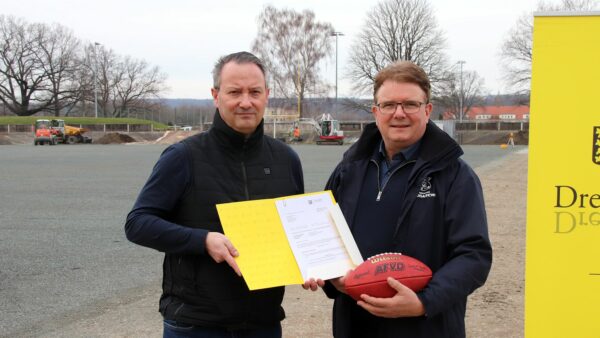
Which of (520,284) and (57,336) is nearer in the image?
(57,336)

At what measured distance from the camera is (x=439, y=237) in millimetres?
2381

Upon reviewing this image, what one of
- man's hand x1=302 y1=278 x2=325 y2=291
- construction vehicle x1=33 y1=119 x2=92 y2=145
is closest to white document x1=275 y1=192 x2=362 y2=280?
man's hand x1=302 y1=278 x2=325 y2=291

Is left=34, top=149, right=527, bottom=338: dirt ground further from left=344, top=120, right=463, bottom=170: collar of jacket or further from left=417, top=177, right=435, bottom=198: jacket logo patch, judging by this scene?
left=417, top=177, right=435, bottom=198: jacket logo patch

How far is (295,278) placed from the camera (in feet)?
8.04

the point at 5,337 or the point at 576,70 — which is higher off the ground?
the point at 576,70

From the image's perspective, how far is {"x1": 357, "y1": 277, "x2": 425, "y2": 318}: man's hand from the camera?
2.20m

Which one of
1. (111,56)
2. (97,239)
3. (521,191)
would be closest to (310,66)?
(111,56)

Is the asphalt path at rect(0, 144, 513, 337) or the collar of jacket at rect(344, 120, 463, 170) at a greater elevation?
the collar of jacket at rect(344, 120, 463, 170)

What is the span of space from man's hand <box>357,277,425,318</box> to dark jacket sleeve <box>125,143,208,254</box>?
2.44ft

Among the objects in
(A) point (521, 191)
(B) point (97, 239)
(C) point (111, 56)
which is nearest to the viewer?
(B) point (97, 239)

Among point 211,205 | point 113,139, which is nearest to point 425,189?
point 211,205

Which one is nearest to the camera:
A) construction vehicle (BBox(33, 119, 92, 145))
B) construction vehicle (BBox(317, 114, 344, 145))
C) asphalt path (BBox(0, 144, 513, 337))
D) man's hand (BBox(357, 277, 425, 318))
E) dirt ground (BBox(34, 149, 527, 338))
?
man's hand (BBox(357, 277, 425, 318))

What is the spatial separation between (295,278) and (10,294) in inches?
195

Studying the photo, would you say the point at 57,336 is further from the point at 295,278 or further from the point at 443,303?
the point at 443,303
